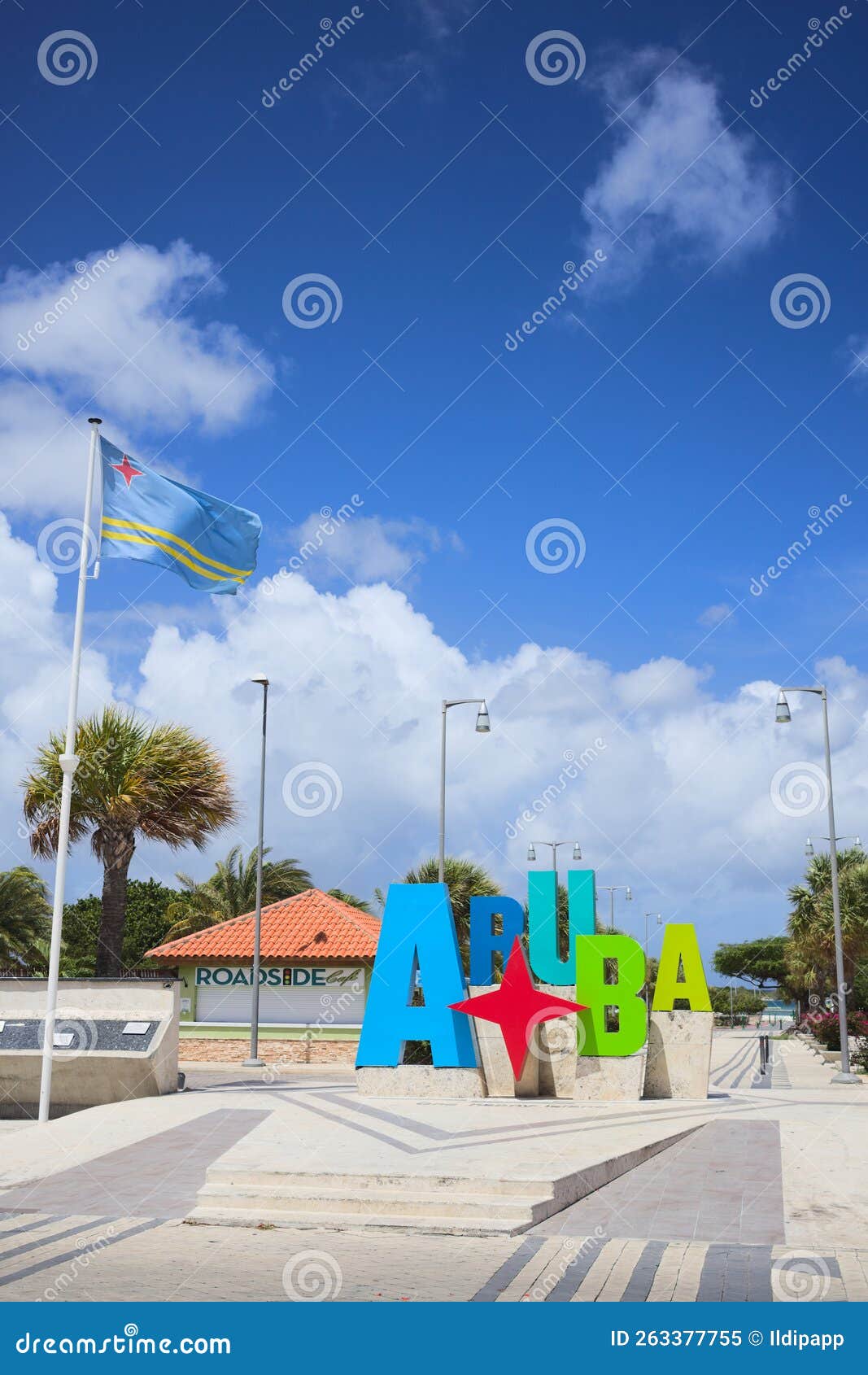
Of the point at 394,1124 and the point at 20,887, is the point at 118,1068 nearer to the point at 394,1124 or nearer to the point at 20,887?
the point at 394,1124

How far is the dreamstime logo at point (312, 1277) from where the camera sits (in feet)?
22.8

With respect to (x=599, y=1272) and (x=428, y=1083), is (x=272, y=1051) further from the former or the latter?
(x=599, y=1272)

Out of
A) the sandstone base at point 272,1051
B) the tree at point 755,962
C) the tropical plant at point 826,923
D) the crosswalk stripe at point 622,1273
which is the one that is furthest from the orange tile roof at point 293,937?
the tree at point 755,962

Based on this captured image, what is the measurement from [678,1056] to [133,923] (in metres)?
47.3

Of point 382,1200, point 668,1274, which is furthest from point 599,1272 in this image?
point 382,1200

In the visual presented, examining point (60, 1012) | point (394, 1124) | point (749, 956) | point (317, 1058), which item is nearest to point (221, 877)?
point (317, 1058)

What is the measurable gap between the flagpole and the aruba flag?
9.6 inches

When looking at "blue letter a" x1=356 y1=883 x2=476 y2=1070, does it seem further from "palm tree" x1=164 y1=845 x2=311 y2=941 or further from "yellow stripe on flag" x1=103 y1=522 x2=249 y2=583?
"palm tree" x1=164 y1=845 x2=311 y2=941

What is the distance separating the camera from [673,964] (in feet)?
64.5

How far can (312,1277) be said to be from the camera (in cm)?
738

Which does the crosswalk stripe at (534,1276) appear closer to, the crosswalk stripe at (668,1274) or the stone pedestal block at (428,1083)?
the crosswalk stripe at (668,1274)

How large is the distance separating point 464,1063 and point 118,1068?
5.44m

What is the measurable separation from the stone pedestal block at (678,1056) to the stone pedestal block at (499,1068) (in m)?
2.22

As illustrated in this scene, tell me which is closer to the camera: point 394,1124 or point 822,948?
point 394,1124
